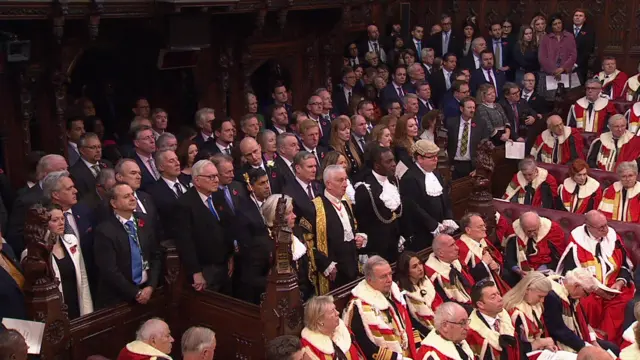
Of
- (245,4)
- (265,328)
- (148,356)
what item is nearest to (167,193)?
(265,328)

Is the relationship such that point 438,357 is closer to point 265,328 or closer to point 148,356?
point 265,328

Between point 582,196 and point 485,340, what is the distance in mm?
3604

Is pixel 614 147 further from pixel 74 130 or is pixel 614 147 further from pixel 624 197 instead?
pixel 74 130

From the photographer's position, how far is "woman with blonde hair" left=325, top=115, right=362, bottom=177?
28.3ft

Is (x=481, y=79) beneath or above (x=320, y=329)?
above

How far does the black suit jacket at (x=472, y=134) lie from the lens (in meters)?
10.2

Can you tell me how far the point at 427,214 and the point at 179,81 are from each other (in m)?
3.94

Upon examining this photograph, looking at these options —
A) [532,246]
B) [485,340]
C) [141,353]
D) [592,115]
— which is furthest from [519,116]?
[141,353]

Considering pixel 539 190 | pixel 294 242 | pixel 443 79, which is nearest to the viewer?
pixel 294 242

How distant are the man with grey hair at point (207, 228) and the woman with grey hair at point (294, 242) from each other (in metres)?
0.36

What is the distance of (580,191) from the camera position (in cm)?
931

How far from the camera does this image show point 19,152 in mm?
8469

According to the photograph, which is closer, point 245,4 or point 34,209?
point 34,209

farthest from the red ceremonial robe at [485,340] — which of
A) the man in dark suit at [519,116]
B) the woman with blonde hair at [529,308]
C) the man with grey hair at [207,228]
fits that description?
the man in dark suit at [519,116]
